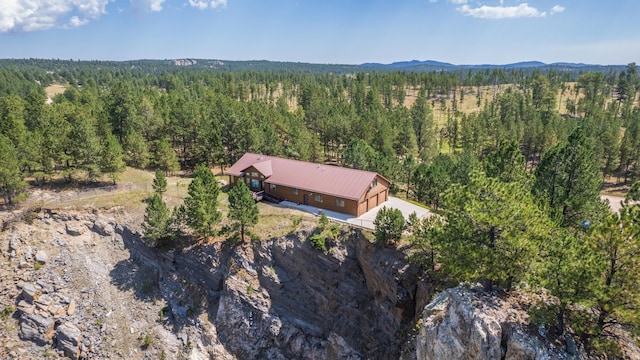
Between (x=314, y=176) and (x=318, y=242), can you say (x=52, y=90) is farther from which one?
(x=318, y=242)

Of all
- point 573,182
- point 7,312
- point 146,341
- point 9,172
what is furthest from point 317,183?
point 9,172

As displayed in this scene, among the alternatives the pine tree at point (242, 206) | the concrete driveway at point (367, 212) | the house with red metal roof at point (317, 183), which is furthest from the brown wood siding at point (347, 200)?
the pine tree at point (242, 206)

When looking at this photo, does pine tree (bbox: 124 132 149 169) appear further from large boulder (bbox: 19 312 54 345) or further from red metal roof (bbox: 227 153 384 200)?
large boulder (bbox: 19 312 54 345)

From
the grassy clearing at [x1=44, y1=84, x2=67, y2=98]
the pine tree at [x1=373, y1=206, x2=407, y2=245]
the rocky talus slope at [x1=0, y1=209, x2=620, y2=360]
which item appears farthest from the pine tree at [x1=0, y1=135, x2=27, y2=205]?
the grassy clearing at [x1=44, y1=84, x2=67, y2=98]

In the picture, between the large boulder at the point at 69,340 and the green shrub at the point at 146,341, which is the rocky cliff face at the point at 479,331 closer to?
the green shrub at the point at 146,341

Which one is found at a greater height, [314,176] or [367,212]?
[314,176]

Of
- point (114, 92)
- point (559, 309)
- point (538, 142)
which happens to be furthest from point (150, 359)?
point (538, 142)
